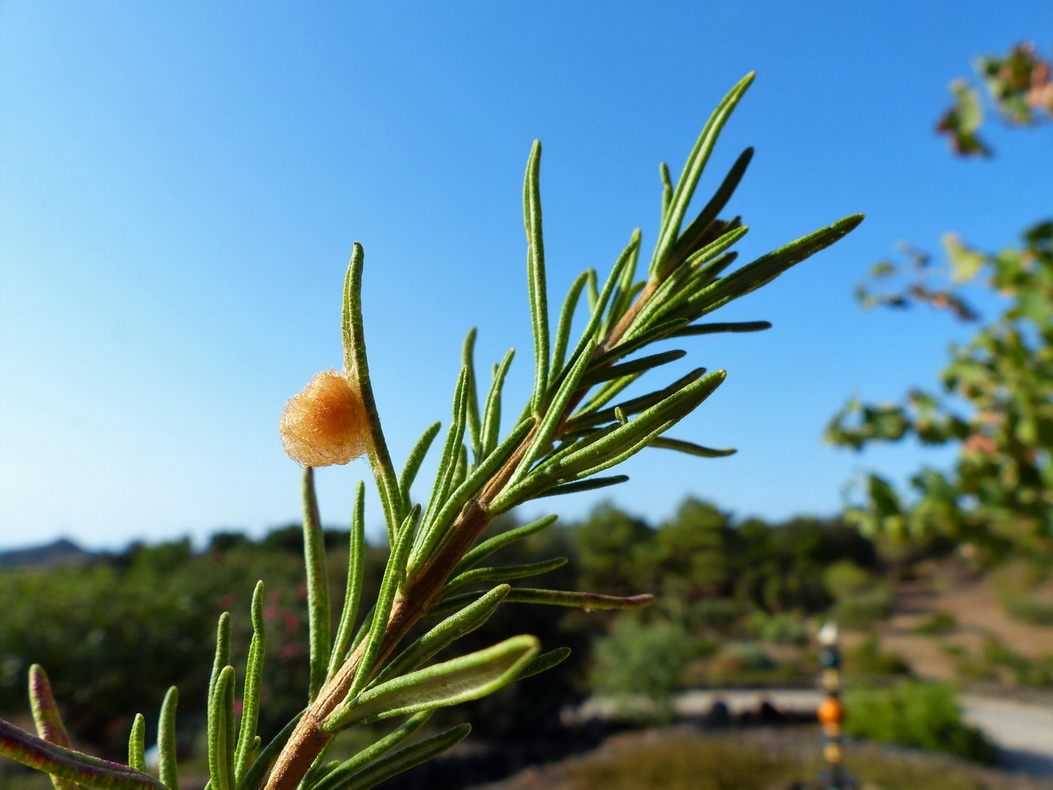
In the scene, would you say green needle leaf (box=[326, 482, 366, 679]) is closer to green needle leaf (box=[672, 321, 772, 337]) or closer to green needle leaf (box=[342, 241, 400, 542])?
green needle leaf (box=[342, 241, 400, 542])

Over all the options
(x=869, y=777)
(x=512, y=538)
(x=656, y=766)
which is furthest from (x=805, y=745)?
(x=512, y=538)

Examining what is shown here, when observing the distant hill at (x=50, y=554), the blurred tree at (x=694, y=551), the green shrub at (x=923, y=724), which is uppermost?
the distant hill at (x=50, y=554)

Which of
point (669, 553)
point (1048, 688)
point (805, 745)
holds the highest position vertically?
point (669, 553)

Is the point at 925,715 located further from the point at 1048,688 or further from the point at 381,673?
the point at 381,673

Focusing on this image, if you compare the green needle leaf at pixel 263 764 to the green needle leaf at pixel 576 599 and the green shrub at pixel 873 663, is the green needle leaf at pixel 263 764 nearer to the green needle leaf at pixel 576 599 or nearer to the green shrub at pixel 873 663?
the green needle leaf at pixel 576 599

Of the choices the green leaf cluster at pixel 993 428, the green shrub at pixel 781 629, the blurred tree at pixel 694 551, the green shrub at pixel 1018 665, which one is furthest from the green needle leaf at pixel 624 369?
the blurred tree at pixel 694 551

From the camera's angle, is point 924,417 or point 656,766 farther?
point 656,766
